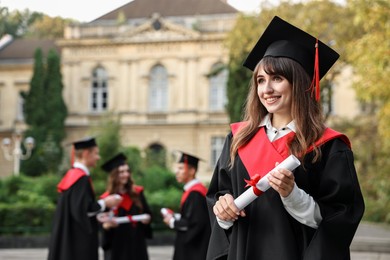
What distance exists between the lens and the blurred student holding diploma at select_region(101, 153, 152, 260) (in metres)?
10.7

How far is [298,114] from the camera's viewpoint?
13.9ft

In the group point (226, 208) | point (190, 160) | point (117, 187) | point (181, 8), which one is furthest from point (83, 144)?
point (181, 8)

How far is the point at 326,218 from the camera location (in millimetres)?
4023

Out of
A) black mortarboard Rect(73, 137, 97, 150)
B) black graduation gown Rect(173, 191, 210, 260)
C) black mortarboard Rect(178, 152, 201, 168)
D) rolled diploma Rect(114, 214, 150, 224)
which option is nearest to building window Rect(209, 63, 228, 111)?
black mortarboard Rect(178, 152, 201, 168)

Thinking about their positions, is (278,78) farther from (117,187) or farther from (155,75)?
(155,75)

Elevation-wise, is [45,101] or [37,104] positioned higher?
[45,101]

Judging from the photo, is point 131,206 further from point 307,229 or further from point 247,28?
point 247,28

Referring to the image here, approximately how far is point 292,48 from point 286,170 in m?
0.83

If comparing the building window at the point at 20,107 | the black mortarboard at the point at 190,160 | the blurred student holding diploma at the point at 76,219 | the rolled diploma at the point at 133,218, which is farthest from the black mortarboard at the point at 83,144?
the building window at the point at 20,107

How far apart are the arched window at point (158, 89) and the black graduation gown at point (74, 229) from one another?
41478 mm

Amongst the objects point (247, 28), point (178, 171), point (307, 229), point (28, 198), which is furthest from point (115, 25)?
point (307, 229)

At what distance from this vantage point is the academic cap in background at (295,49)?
4.32 metres

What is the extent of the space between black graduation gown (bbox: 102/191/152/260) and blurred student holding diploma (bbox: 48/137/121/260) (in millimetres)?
1064

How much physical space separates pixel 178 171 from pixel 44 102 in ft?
128
